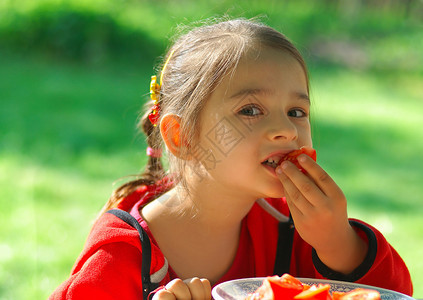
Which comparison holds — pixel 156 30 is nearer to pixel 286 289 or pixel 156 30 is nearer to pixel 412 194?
pixel 412 194

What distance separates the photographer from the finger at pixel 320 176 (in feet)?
5.47

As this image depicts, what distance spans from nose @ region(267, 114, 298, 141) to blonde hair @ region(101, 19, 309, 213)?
216 mm

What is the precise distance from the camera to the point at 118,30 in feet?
26.5

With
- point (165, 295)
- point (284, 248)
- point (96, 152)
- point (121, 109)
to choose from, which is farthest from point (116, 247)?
point (121, 109)

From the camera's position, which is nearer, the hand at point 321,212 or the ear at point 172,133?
the hand at point 321,212

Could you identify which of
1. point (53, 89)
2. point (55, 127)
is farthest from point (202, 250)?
point (53, 89)

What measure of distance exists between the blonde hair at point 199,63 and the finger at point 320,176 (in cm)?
36

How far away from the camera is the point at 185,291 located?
1.47 meters

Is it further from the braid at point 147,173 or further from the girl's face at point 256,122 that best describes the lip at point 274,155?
the braid at point 147,173

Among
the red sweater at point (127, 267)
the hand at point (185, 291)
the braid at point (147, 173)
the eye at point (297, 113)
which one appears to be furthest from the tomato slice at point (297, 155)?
the braid at point (147, 173)

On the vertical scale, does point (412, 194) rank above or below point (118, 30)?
below

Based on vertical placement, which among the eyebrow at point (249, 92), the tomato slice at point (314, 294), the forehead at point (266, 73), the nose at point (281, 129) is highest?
the forehead at point (266, 73)

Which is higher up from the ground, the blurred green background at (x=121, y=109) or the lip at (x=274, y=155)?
the blurred green background at (x=121, y=109)

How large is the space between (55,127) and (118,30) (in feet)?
9.49
